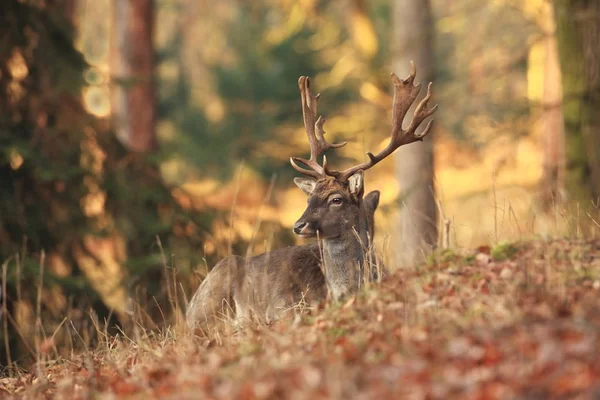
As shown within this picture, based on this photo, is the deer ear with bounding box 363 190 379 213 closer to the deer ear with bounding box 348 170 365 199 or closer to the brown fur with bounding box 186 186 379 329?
the brown fur with bounding box 186 186 379 329

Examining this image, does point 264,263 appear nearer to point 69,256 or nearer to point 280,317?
point 280,317

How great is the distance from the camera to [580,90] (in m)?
12.5

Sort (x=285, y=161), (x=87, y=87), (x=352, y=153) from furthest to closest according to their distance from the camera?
(x=285, y=161) → (x=352, y=153) → (x=87, y=87)

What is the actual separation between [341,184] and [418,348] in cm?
335

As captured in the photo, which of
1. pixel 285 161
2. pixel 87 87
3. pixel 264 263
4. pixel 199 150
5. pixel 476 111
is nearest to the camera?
→ pixel 264 263

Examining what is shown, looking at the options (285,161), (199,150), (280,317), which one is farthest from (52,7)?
(199,150)

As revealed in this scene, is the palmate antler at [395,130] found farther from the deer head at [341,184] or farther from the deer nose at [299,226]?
the deer nose at [299,226]

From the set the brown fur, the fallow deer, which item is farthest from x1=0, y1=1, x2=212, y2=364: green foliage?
the fallow deer

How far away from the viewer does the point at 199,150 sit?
1326 inches

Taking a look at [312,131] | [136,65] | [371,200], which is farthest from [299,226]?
[136,65]

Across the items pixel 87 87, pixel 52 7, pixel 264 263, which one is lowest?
pixel 264 263

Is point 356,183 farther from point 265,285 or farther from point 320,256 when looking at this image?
point 265,285

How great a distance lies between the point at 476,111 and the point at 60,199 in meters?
7.63

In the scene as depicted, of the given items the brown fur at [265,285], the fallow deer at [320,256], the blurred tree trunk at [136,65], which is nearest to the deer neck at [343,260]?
the fallow deer at [320,256]
